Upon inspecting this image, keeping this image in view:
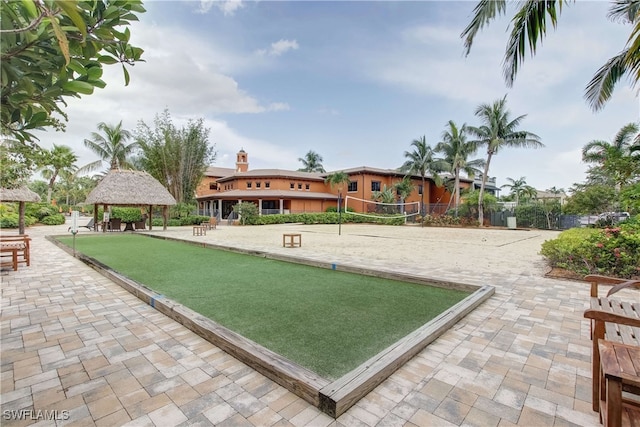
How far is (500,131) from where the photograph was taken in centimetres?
2280

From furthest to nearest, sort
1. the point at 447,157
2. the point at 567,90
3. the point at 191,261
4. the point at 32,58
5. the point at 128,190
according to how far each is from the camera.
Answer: the point at 447,157 < the point at 128,190 < the point at 567,90 < the point at 191,261 < the point at 32,58

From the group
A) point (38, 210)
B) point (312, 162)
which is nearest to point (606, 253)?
point (38, 210)

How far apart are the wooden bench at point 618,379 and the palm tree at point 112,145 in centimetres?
3268

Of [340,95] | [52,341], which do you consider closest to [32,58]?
[52,341]

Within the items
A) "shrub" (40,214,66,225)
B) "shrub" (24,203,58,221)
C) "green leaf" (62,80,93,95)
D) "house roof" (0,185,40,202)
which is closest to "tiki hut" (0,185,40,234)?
"house roof" (0,185,40,202)

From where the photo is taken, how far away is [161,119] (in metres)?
25.7

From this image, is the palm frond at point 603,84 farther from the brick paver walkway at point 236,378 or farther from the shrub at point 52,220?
the shrub at point 52,220

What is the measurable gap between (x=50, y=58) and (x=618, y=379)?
3.33 metres

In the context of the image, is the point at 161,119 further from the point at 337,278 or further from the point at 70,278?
the point at 337,278

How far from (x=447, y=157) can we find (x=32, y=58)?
99.1ft

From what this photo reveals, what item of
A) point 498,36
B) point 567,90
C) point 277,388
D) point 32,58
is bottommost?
point 277,388

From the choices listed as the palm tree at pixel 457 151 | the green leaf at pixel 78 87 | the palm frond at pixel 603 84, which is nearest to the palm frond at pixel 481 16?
the green leaf at pixel 78 87

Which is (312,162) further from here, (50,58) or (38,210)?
(50,58)

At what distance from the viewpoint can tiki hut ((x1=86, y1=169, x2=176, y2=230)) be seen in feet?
54.3
